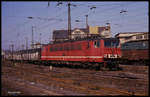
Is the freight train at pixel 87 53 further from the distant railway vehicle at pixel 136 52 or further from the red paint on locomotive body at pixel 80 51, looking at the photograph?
the distant railway vehicle at pixel 136 52

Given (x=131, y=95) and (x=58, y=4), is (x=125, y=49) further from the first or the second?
(x=131, y=95)

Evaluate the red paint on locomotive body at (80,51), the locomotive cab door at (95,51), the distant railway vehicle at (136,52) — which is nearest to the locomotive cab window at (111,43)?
the red paint on locomotive body at (80,51)

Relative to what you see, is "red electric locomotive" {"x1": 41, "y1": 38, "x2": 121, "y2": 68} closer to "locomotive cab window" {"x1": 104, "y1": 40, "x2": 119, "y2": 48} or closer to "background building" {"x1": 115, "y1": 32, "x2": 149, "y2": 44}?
"locomotive cab window" {"x1": 104, "y1": 40, "x2": 119, "y2": 48}

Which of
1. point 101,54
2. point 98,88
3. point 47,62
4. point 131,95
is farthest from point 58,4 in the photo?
point 131,95

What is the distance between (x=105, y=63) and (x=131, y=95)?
1167cm

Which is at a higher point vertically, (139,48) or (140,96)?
(139,48)

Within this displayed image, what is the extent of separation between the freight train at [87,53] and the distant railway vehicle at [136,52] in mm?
4934

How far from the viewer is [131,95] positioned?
929 centimetres

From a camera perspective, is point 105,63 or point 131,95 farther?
point 105,63

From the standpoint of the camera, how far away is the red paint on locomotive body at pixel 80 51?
69.9ft

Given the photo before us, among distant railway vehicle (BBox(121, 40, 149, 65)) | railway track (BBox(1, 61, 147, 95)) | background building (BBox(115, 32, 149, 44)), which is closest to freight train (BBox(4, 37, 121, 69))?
railway track (BBox(1, 61, 147, 95))

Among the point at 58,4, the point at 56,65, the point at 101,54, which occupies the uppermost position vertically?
the point at 58,4

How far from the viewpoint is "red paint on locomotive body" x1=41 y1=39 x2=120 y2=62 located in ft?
69.9

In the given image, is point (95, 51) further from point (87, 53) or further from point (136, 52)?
point (136, 52)
